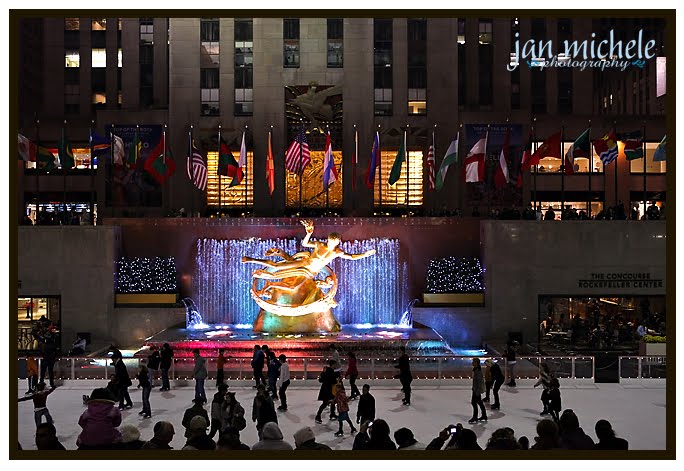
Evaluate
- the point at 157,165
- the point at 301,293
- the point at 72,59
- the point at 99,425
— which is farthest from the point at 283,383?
the point at 72,59

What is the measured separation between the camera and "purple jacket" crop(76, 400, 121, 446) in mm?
9695

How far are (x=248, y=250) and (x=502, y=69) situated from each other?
2589cm

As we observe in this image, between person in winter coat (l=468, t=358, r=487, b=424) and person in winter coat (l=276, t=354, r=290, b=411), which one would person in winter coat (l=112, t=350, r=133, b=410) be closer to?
person in winter coat (l=276, t=354, r=290, b=411)

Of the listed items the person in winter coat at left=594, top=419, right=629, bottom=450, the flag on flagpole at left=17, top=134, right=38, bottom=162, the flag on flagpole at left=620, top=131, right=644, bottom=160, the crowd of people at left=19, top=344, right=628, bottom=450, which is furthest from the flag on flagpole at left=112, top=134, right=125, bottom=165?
the person in winter coat at left=594, top=419, right=629, bottom=450

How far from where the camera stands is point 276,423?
13344mm

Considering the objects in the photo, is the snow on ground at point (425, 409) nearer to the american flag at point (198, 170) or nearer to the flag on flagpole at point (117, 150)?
the american flag at point (198, 170)

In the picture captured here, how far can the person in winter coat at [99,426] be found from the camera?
Answer: 9.65m

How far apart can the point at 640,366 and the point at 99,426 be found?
13507 mm

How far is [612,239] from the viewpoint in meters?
28.3

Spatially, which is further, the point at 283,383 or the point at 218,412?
the point at 283,383

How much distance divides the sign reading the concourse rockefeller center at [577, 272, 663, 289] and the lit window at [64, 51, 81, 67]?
119 feet

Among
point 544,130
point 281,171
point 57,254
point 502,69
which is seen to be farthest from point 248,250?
point 502,69

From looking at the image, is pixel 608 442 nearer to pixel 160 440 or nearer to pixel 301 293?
pixel 160 440

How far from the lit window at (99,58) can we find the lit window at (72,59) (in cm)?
94
